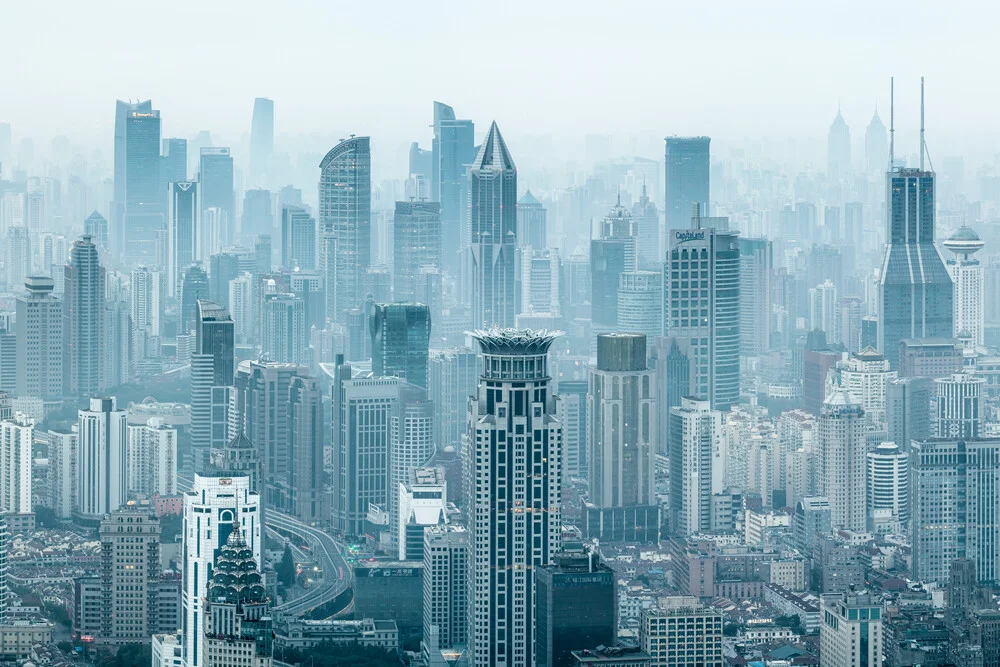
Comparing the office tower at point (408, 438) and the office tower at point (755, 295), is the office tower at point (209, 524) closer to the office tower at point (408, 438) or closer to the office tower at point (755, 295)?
the office tower at point (408, 438)

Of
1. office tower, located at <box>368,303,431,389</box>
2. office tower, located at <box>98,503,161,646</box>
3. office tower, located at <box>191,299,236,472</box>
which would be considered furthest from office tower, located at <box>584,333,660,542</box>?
office tower, located at <box>98,503,161,646</box>

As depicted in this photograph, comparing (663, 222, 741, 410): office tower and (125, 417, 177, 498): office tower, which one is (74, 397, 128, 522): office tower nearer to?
(125, 417, 177, 498): office tower

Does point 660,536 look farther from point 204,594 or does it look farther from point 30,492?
point 204,594

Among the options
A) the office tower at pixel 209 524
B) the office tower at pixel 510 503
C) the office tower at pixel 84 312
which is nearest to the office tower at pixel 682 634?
the office tower at pixel 510 503

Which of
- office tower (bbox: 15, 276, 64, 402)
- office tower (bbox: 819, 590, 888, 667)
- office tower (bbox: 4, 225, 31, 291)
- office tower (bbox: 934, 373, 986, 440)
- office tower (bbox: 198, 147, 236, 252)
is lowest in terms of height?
office tower (bbox: 819, 590, 888, 667)

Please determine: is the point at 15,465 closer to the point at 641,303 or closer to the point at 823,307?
the point at 641,303

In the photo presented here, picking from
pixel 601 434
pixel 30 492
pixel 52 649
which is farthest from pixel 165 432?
pixel 52 649

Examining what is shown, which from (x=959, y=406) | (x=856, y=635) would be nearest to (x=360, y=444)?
(x=959, y=406)
